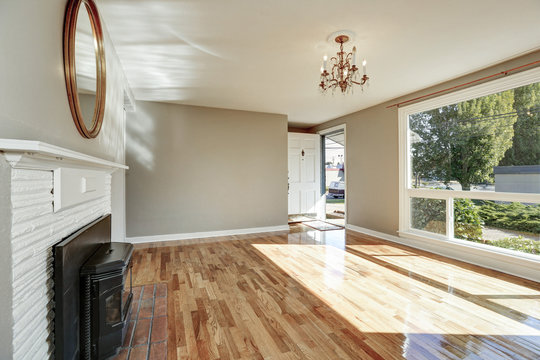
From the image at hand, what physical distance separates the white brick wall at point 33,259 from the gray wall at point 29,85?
0.14 ft

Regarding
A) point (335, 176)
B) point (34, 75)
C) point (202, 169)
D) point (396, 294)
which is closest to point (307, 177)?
point (202, 169)

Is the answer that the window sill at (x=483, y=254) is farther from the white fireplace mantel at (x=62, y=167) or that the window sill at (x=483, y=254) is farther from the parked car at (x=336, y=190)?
the parked car at (x=336, y=190)

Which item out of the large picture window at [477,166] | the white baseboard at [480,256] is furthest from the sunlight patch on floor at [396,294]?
the large picture window at [477,166]

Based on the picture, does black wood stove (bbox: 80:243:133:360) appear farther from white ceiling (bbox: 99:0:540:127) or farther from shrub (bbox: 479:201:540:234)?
shrub (bbox: 479:201:540:234)

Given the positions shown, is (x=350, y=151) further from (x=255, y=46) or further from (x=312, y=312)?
(x=312, y=312)

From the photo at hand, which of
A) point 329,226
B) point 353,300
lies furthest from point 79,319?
point 329,226

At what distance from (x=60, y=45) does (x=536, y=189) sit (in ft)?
13.8

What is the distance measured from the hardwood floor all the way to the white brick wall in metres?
0.81

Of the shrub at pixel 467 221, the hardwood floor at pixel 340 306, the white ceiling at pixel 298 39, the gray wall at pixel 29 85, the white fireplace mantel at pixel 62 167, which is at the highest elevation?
the white ceiling at pixel 298 39

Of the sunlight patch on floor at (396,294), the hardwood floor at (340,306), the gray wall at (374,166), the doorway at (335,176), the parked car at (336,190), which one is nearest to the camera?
the hardwood floor at (340,306)

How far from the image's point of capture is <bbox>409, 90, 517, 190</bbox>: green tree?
3.20 meters

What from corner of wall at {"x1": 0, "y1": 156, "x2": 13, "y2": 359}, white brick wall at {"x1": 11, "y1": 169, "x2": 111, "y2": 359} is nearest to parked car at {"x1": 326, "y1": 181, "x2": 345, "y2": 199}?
white brick wall at {"x1": 11, "y1": 169, "x2": 111, "y2": 359}

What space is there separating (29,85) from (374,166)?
480 cm

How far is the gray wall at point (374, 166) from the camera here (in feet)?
14.8
